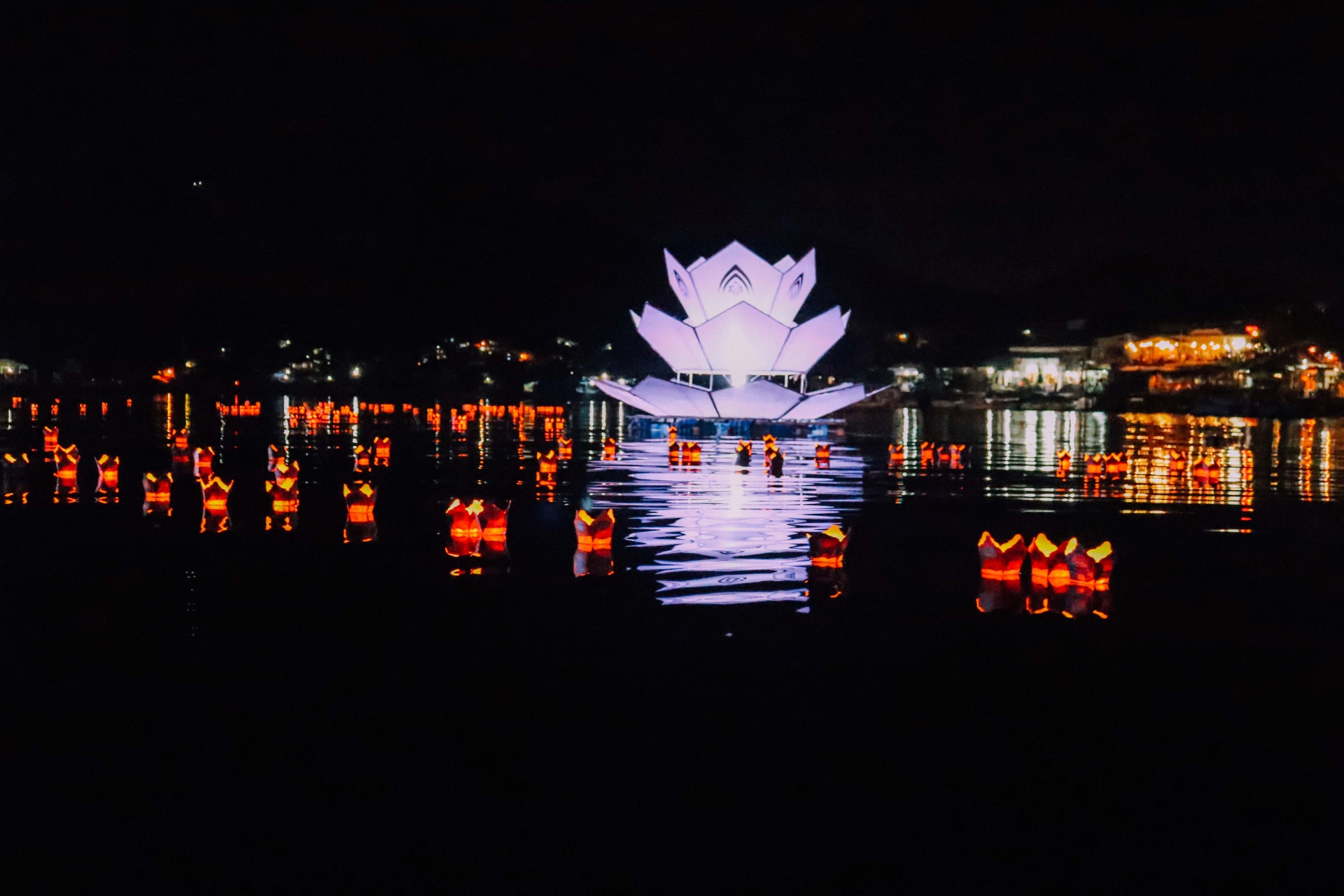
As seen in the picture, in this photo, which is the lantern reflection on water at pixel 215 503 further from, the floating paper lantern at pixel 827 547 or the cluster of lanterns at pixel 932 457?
the cluster of lanterns at pixel 932 457

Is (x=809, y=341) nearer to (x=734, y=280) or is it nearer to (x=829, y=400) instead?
(x=829, y=400)

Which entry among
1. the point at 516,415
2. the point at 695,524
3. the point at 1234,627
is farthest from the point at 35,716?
the point at 516,415

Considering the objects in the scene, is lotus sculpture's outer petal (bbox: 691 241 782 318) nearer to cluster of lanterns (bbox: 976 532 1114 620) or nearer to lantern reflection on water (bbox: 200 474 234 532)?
lantern reflection on water (bbox: 200 474 234 532)

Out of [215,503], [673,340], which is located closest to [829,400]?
[673,340]

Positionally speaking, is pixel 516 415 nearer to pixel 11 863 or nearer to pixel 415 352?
pixel 415 352

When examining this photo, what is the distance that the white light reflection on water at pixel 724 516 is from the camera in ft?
31.9

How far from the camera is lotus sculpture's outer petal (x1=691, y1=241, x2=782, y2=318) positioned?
133 ft

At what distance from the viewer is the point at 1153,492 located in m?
18.4

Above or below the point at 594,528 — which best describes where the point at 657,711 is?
below

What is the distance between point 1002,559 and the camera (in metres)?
10.2

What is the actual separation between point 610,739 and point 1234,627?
454 centimetres

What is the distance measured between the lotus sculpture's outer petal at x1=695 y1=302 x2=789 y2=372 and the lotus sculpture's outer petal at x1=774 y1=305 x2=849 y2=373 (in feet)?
0.96

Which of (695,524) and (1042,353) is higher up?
(1042,353)

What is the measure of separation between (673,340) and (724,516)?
25.5m
